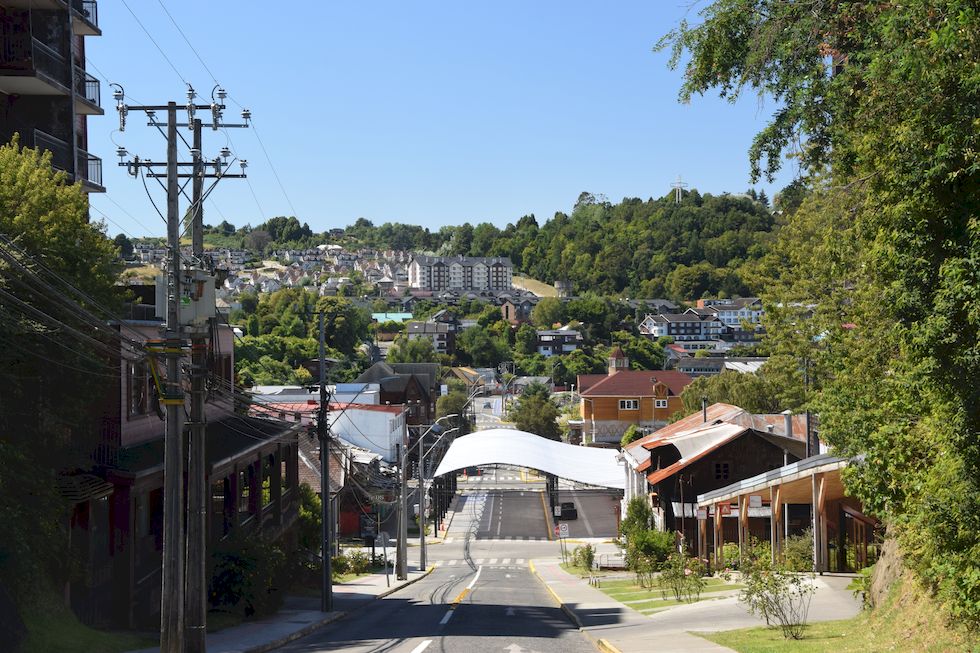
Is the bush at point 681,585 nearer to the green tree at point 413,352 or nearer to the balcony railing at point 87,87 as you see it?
the balcony railing at point 87,87

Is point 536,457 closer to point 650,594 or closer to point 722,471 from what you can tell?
point 722,471

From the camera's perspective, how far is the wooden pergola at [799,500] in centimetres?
2962

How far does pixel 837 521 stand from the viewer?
33.3 meters

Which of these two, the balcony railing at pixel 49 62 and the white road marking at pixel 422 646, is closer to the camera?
the white road marking at pixel 422 646

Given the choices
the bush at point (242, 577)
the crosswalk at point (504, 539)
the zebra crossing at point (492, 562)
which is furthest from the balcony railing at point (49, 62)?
the crosswalk at point (504, 539)

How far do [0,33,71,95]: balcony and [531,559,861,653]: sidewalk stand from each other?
2218cm

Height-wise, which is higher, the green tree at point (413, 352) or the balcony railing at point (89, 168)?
the green tree at point (413, 352)

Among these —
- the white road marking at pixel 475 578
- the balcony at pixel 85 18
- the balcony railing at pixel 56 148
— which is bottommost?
the white road marking at pixel 475 578

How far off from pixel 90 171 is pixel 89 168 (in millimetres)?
112

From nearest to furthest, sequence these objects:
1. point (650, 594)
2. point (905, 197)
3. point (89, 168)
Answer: point (905, 197) < point (650, 594) < point (89, 168)

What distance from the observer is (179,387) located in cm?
1767

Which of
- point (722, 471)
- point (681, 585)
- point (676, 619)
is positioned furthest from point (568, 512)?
point (676, 619)

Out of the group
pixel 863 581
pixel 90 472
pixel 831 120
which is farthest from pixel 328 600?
pixel 831 120

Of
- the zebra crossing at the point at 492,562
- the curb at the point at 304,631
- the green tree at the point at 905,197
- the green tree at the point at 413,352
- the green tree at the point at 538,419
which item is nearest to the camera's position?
the green tree at the point at 905,197
